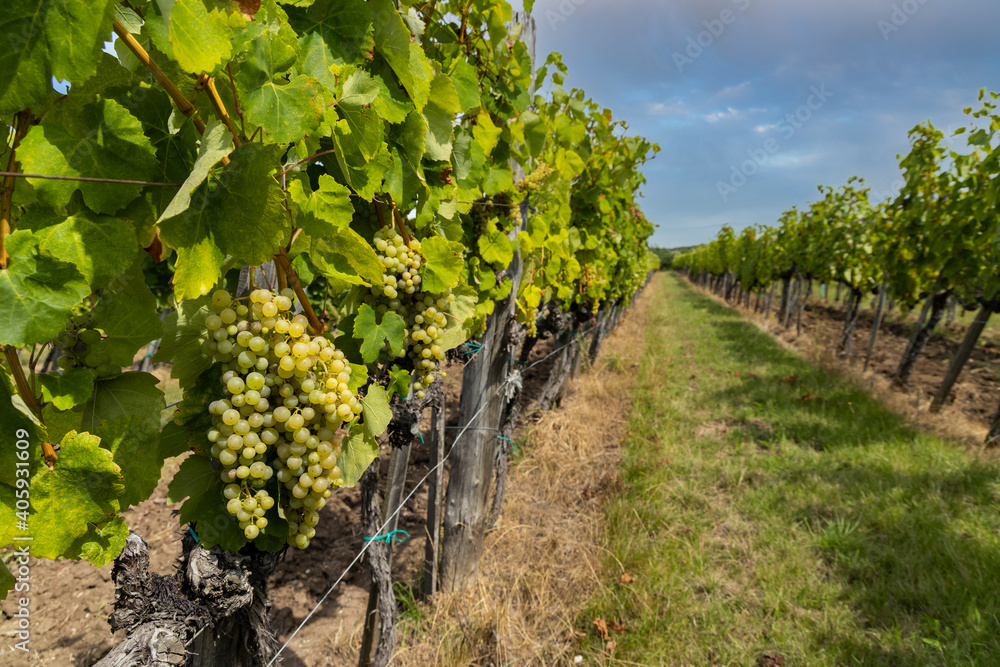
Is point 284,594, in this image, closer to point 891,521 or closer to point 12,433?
point 12,433

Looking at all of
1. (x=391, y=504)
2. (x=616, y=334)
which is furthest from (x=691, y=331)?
(x=391, y=504)

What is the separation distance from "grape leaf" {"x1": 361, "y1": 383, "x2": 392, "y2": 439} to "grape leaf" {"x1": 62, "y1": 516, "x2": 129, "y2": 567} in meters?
0.53

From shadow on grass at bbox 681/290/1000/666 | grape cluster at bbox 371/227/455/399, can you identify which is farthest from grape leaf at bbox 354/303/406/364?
shadow on grass at bbox 681/290/1000/666

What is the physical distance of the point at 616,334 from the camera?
11727 mm

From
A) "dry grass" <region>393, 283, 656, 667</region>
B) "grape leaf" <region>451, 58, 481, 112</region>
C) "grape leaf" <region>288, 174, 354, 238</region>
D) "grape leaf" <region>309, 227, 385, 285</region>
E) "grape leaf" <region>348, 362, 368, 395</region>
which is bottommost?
"dry grass" <region>393, 283, 656, 667</region>

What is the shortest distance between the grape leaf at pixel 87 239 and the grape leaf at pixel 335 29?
1.70ft

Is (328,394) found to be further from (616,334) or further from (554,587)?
(616,334)

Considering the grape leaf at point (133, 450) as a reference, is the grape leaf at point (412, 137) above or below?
above

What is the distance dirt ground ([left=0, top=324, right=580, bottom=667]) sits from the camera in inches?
99.2

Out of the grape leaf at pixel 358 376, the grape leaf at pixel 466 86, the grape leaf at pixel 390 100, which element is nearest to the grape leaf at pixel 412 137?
the grape leaf at pixel 390 100

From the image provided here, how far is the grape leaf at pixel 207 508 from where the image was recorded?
3.18 ft

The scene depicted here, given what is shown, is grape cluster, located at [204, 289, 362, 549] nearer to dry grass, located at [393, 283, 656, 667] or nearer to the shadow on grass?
dry grass, located at [393, 283, 656, 667]

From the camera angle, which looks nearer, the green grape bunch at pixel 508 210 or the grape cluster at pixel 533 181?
the green grape bunch at pixel 508 210

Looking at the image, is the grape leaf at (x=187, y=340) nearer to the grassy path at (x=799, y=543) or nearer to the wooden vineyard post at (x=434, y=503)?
the wooden vineyard post at (x=434, y=503)
